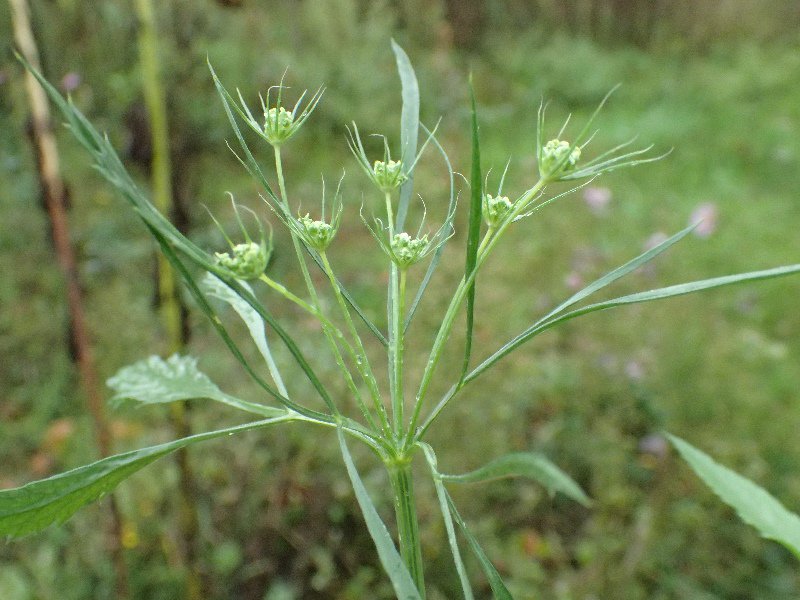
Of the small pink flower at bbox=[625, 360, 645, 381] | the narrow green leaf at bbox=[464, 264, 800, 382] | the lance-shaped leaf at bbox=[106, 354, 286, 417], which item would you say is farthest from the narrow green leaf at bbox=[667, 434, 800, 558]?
the small pink flower at bbox=[625, 360, 645, 381]

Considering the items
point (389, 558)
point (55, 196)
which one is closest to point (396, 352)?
point (389, 558)

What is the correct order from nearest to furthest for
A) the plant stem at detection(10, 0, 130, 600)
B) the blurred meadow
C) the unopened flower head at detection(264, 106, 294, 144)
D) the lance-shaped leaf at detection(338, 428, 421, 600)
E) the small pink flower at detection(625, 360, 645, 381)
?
the lance-shaped leaf at detection(338, 428, 421, 600) → the unopened flower head at detection(264, 106, 294, 144) → the plant stem at detection(10, 0, 130, 600) → the blurred meadow → the small pink flower at detection(625, 360, 645, 381)

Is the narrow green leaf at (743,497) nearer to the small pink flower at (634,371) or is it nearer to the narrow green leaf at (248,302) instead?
the narrow green leaf at (248,302)

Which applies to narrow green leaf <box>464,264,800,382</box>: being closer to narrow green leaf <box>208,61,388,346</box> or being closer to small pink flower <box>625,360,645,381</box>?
narrow green leaf <box>208,61,388,346</box>

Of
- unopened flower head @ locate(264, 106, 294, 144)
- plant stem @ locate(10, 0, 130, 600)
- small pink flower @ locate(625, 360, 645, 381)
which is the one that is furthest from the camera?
small pink flower @ locate(625, 360, 645, 381)

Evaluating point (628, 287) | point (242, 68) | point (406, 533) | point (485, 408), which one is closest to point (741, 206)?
point (628, 287)

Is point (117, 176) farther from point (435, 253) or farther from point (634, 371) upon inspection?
point (634, 371)

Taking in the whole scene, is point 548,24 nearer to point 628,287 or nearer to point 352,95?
point 352,95
